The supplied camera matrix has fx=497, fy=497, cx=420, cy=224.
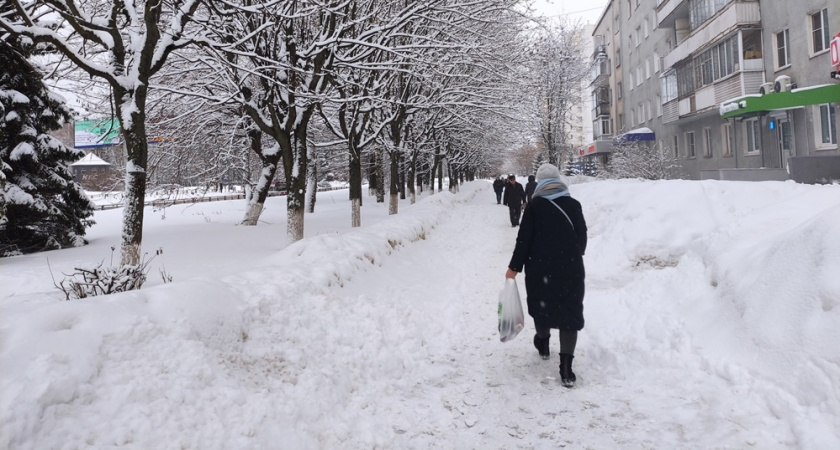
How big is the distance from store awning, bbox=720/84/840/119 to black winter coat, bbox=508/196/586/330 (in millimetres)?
14946

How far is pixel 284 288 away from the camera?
15.6 feet

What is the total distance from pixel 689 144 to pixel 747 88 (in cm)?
790

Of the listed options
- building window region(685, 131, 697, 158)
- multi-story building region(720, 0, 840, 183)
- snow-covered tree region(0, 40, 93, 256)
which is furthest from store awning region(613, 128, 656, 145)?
snow-covered tree region(0, 40, 93, 256)

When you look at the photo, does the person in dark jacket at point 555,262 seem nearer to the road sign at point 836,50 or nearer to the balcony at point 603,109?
the road sign at point 836,50

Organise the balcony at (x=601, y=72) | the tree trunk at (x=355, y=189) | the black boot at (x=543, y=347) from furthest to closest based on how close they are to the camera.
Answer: the balcony at (x=601, y=72), the tree trunk at (x=355, y=189), the black boot at (x=543, y=347)

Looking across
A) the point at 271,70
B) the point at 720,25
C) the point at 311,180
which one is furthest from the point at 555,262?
the point at 720,25

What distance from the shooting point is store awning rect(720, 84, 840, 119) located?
14.4 m

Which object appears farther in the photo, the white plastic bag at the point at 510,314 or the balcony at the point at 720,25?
the balcony at the point at 720,25

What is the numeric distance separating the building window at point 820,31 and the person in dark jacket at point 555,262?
17.1m

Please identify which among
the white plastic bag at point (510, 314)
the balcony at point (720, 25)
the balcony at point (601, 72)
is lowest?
the white plastic bag at point (510, 314)

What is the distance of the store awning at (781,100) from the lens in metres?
14.4

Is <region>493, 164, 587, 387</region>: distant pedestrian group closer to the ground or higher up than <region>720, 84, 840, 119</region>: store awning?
closer to the ground

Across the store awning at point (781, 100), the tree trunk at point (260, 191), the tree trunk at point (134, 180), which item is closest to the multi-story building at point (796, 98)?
the store awning at point (781, 100)

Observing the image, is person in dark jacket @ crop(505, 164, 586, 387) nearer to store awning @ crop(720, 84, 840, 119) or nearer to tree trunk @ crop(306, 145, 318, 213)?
store awning @ crop(720, 84, 840, 119)
